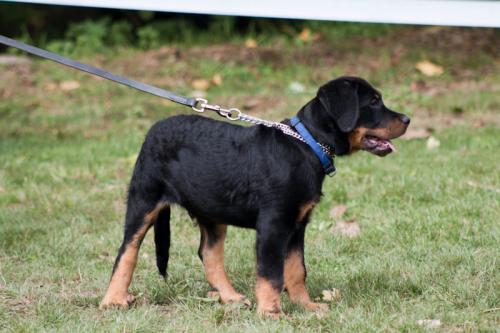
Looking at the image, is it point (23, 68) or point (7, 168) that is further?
point (23, 68)

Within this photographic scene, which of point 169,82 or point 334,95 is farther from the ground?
A: point 334,95

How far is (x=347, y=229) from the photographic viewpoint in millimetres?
6812

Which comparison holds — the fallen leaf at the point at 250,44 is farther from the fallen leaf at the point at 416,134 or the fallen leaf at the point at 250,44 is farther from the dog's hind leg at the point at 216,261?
the dog's hind leg at the point at 216,261

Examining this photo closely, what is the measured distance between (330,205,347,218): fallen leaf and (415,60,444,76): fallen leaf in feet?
16.6

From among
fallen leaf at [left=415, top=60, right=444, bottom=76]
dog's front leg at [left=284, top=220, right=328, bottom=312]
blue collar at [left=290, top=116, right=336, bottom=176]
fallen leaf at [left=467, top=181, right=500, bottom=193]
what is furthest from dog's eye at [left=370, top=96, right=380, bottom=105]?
fallen leaf at [left=415, top=60, right=444, bottom=76]

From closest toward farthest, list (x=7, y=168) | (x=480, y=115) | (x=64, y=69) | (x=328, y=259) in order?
(x=328, y=259)
(x=7, y=168)
(x=480, y=115)
(x=64, y=69)

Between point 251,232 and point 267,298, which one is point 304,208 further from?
point 251,232

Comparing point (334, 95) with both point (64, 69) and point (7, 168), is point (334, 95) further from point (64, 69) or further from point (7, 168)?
point (64, 69)

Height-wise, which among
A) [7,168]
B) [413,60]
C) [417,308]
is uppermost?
[413,60]

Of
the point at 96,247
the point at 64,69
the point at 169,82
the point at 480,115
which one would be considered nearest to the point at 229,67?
the point at 169,82

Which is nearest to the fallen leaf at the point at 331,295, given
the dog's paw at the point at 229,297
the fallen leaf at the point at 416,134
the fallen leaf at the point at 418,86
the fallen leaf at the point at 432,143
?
the dog's paw at the point at 229,297

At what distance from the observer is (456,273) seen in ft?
18.1

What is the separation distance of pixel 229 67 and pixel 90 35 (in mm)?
3140

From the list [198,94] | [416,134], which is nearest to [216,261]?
[416,134]
